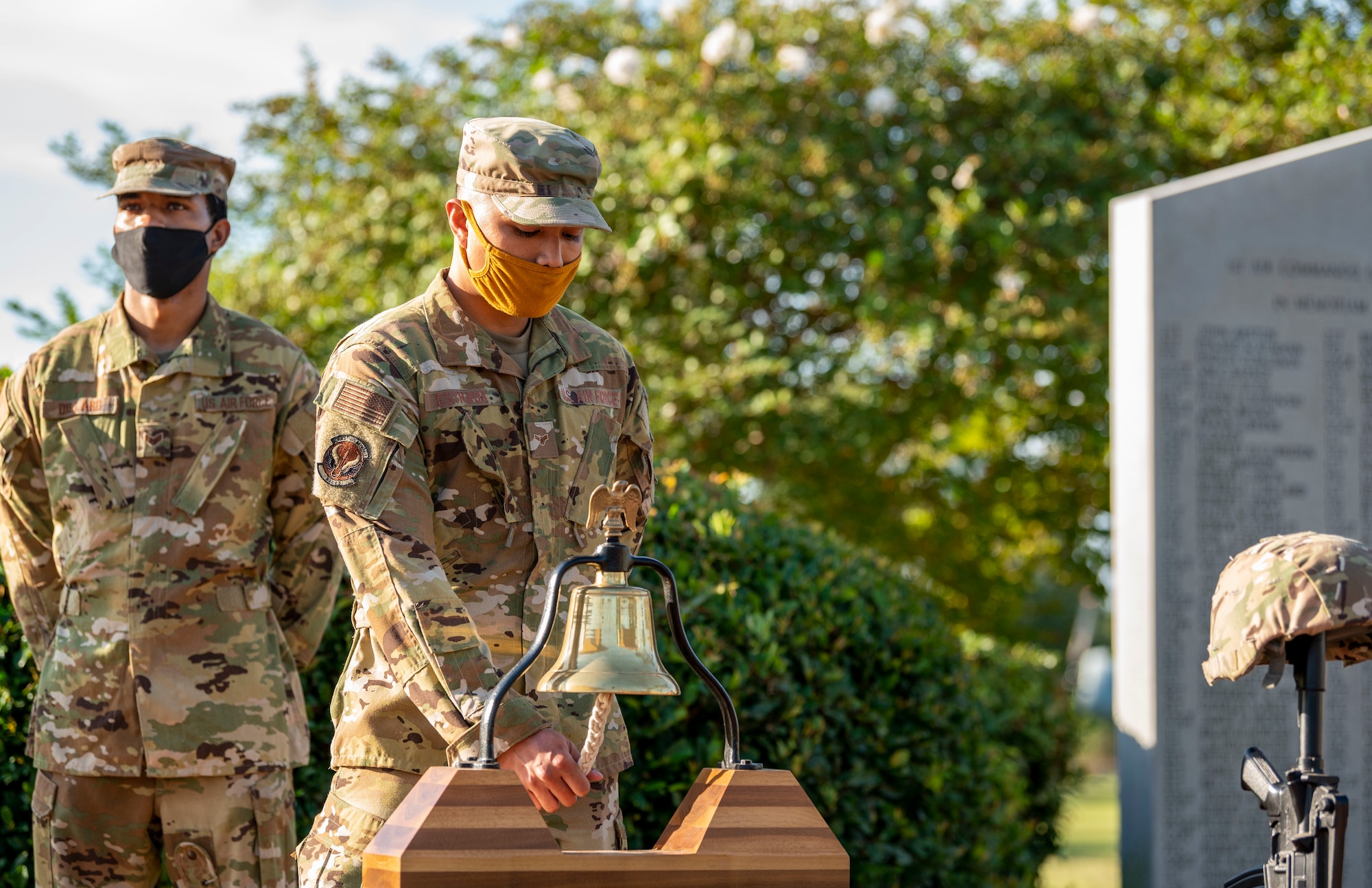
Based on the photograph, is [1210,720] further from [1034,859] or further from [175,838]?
[175,838]

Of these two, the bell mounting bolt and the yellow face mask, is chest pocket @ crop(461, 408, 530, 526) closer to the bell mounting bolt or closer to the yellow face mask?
the yellow face mask

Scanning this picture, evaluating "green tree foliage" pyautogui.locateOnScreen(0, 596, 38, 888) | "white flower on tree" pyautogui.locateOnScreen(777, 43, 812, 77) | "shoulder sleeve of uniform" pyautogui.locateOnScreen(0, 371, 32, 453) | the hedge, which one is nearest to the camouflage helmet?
the hedge

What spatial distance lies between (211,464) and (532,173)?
148 cm

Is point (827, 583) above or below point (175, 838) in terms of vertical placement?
above

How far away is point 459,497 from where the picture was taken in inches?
107

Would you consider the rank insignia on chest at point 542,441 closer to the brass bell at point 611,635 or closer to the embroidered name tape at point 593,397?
the embroidered name tape at point 593,397

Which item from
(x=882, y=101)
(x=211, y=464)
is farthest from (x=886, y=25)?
(x=211, y=464)

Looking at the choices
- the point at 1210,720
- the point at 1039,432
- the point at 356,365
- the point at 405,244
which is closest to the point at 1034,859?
the point at 1210,720

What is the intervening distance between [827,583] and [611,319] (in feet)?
12.9

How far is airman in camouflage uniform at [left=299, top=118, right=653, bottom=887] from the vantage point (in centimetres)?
251

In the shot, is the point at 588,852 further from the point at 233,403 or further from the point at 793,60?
the point at 793,60

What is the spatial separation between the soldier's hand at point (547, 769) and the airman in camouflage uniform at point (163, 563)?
1513 mm

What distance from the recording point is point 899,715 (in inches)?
205

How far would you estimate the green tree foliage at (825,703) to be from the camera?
15.0 ft
